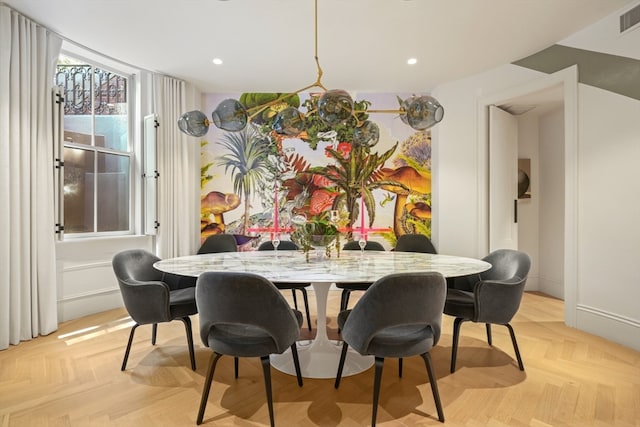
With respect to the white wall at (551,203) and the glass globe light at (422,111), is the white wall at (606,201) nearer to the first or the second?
the white wall at (551,203)

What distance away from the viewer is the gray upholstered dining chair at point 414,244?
12.8 ft

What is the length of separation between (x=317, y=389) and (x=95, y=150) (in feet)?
11.5

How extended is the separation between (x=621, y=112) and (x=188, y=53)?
418cm

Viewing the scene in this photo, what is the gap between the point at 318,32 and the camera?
303cm

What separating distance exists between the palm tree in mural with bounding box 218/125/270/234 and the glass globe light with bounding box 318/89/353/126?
8.31 feet

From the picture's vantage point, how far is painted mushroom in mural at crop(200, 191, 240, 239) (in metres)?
4.49

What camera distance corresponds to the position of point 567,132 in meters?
3.16

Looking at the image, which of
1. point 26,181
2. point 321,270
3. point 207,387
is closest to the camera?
point 207,387

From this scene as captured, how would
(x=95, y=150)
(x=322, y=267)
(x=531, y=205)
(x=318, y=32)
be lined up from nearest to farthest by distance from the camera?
(x=322, y=267) → (x=318, y=32) → (x=95, y=150) → (x=531, y=205)

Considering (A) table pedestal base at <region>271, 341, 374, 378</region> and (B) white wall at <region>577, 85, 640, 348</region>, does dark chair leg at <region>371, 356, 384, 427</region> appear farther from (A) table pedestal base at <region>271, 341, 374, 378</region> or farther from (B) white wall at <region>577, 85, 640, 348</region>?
(B) white wall at <region>577, 85, 640, 348</region>

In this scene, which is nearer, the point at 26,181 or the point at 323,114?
the point at 323,114

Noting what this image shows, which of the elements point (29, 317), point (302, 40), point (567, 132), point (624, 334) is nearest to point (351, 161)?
point (302, 40)

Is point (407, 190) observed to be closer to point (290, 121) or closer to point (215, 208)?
point (290, 121)

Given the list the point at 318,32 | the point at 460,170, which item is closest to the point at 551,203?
the point at 460,170
